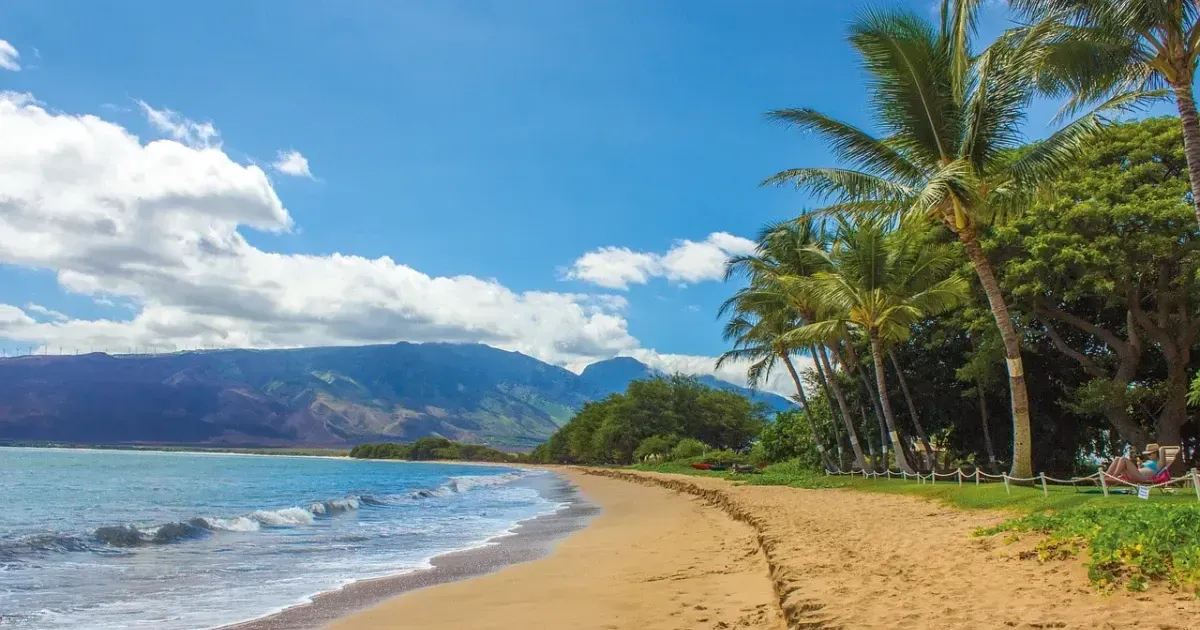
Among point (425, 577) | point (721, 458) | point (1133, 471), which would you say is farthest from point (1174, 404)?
point (721, 458)

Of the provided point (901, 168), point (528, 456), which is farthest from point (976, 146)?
point (528, 456)

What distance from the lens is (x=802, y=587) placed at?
6.73 metres

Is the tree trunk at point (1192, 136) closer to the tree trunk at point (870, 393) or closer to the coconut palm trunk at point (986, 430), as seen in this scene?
the coconut palm trunk at point (986, 430)

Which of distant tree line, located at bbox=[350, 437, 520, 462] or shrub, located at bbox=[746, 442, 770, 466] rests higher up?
shrub, located at bbox=[746, 442, 770, 466]

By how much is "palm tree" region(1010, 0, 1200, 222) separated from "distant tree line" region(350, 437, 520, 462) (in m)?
114

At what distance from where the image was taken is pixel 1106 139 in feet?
63.9

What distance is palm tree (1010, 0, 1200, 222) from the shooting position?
9414 millimetres

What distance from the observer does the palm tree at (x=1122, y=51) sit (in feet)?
30.9

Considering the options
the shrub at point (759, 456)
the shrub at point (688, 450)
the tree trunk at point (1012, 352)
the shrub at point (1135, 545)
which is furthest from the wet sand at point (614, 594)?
the shrub at point (688, 450)

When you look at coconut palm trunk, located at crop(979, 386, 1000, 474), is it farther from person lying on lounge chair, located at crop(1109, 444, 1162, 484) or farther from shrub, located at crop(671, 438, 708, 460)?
shrub, located at crop(671, 438, 708, 460)

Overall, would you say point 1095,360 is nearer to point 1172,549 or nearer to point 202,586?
point 1172,549

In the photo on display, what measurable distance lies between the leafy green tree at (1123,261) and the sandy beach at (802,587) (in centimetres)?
865

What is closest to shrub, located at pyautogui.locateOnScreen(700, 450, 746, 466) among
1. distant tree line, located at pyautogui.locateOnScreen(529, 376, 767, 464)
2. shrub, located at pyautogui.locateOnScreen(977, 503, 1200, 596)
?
distant tree line, located at pyautogui.locateOnScreen(529, 376, 767, 464)

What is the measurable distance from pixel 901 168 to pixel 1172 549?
449 inches
